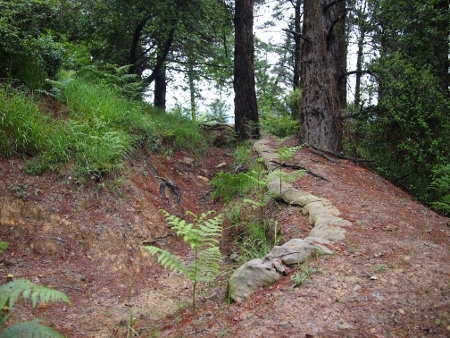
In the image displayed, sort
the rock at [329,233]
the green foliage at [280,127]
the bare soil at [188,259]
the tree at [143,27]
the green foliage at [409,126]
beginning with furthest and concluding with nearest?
the green foliage at [280,127] < the tree at [143,27] < the green foliage at [409,126] < the rock at [329,233] < the bare soil at [188,259]

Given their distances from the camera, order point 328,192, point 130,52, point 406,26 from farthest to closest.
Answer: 1. point 130,52
2. point 406,26
3. point 328,192

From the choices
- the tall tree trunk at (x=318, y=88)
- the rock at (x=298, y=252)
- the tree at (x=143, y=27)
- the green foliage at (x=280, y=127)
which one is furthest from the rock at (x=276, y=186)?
the tree at (x=143, y=27)


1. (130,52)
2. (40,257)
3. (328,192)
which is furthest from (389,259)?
(130,52)

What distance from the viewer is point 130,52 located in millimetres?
10242

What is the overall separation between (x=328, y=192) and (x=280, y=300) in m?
2.76

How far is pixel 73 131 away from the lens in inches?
206

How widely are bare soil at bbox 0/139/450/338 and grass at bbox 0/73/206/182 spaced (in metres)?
0.22

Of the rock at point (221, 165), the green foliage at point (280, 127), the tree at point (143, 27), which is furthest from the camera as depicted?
the green foliage at point (280, 127)

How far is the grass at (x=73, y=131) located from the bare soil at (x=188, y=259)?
22 centimetres

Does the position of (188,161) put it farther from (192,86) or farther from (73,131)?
(192,86)

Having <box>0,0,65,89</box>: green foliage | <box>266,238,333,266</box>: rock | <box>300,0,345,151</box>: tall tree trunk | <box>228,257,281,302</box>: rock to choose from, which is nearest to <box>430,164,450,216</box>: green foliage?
<box>300,0,345,151</box>: tall tree trunk

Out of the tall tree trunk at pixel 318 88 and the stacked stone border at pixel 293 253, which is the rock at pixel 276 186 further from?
the tall tree trunk at pixel 318 88

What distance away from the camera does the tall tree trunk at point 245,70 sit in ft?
31.4

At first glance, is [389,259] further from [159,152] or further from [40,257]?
[159,152]
